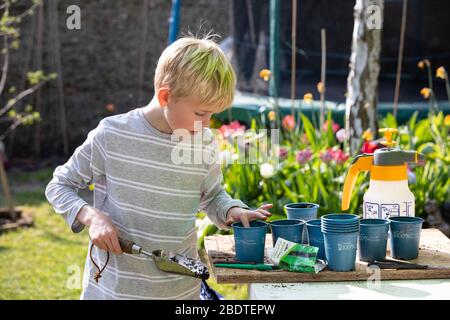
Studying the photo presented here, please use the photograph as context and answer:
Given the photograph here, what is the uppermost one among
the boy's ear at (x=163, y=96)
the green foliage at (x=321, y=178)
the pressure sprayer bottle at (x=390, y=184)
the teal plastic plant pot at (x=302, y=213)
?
the boy's ear at (x=163, y=96)

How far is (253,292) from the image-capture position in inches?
74.6

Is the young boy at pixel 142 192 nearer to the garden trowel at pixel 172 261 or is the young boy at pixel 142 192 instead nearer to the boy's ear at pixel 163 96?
the boy's ear at pixel 163 96

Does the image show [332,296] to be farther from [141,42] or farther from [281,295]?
[141,42]

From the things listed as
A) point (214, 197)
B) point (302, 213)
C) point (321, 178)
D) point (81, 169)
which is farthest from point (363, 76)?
point (81, 169)

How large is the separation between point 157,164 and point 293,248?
0.53m

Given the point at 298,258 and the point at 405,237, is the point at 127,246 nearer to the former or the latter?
the point at 298,258

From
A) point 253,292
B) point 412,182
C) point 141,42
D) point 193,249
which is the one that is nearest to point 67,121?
point 141,42

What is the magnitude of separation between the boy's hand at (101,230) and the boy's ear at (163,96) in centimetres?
35

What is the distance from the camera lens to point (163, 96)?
217cm

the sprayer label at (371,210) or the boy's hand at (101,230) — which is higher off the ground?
the sprayer label at (371,210)

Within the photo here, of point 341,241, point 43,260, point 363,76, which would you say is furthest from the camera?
point 43,260

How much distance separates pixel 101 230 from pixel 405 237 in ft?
2.63

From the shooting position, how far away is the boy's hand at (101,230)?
209cm

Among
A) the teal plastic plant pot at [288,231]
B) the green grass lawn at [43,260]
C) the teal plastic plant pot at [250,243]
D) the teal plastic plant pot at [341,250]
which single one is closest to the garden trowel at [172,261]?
the teal plastic plant pot at [250,243]
